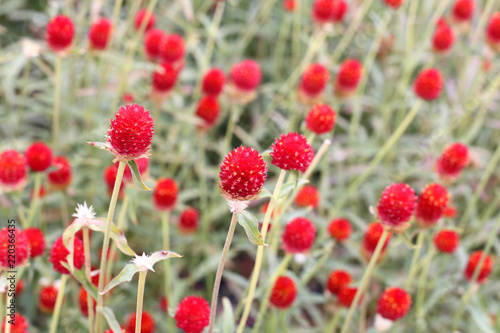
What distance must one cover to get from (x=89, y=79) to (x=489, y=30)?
1871 mm

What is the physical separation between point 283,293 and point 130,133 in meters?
0.79

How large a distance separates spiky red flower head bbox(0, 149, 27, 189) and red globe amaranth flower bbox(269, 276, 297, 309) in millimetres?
817

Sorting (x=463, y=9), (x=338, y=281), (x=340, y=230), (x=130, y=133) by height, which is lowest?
(x=338, y=281)

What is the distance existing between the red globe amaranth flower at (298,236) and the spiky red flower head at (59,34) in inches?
40.8

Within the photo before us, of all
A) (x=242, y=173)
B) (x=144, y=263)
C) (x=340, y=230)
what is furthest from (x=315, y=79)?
(x=144, y=263)

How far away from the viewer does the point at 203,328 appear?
4.25 ft

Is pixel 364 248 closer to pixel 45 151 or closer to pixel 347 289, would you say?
pixel 347 289

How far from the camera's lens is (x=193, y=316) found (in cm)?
Result: 126

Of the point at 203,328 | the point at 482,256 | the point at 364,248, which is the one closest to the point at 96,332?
the point at 203,328

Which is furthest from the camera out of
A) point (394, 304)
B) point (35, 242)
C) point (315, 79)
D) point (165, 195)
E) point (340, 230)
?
point (315, 79)

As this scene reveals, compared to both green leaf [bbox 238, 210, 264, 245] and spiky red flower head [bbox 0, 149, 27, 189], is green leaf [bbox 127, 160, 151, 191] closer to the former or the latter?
green leaf [bbox 238, 210, 264, 245]

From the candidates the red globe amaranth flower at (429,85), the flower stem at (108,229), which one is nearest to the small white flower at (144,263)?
the flower stem at (108,229)

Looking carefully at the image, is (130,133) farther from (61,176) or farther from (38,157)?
(61,176)

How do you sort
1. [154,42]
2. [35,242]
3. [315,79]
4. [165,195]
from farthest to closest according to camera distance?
1. [154,42]
2. [315,79]
3. [165,195]
4. [35,242]
